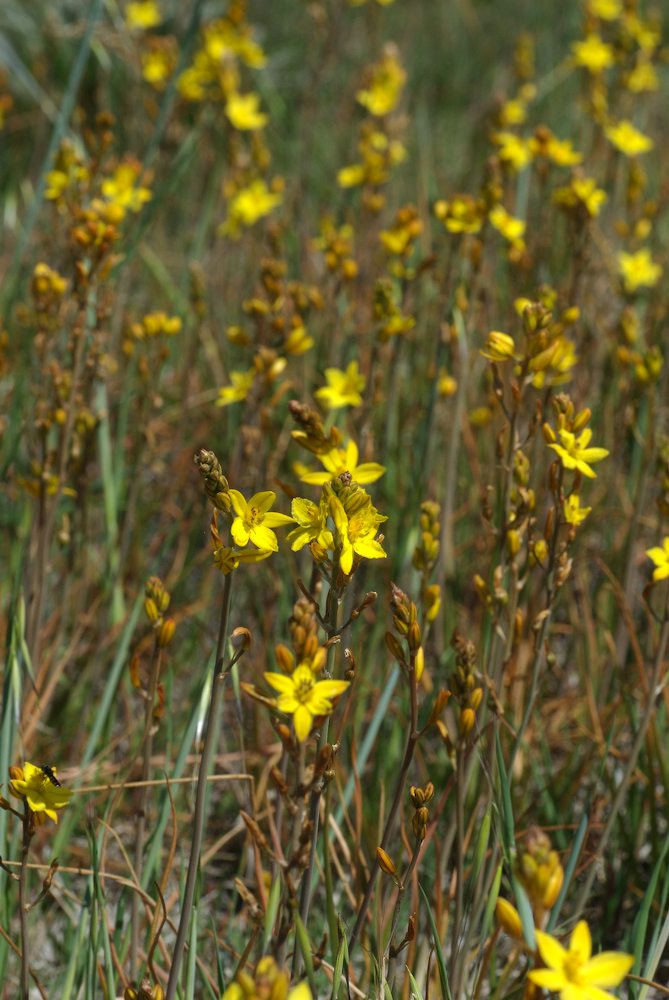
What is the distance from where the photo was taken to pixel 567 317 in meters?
2.43

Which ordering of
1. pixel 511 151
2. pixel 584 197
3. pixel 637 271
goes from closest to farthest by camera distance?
pixel 584 197 < pixel 511 151 < pixel 637 271

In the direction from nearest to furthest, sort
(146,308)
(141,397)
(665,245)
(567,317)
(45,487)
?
(45,487) < (567,317) < (141,397) < (146,308) < (665,245)

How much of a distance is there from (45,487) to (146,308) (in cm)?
232

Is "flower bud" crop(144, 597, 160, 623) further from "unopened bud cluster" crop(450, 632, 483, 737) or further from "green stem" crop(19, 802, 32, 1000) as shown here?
"unopened bud cluster" crop(450, 632, 483, 737)

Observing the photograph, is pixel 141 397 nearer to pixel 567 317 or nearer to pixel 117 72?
pixel 567 317

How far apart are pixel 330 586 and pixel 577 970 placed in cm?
49

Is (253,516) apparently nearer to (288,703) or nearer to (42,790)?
(288,703)

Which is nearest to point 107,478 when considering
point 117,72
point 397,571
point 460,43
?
point 397,571

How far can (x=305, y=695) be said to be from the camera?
1.14 metres

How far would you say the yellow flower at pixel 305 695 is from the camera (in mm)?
1121

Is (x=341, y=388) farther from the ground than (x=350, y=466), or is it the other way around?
(x=341, y=388)

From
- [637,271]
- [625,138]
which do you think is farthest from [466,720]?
[625,138]

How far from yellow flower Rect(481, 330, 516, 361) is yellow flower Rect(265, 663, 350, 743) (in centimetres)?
71

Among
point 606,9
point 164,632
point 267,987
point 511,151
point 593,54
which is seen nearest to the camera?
point 267,987
